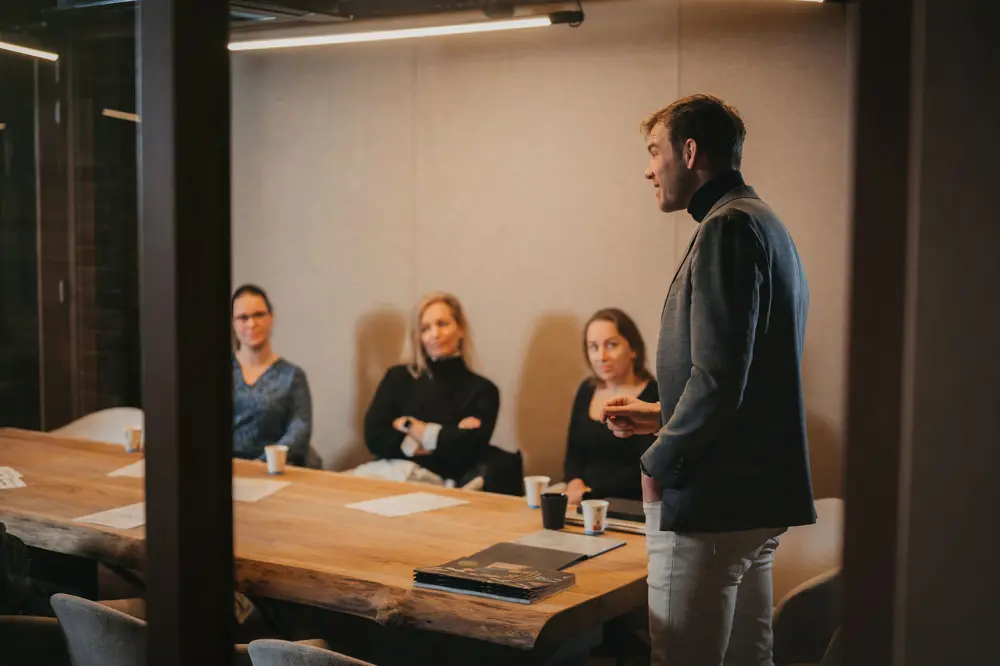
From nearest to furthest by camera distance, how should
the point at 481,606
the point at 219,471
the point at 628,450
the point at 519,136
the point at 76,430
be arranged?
1. the point at 219,471
2. the point at 481,606
3. the point at 628,450
4. the point at 76,430
5. the point at 519,136

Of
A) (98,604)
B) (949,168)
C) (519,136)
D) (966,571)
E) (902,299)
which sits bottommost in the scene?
(98,604)

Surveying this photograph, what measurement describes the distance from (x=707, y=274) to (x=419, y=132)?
3.20 metres

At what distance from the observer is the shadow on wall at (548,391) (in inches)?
184

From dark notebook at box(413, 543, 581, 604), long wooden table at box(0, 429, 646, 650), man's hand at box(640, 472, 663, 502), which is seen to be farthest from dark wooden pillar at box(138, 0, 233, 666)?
man's hand at box(640, 472, 663, 502)

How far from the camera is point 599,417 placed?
3.51 meters

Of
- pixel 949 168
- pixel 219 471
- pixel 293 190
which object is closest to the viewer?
pixel 949 168

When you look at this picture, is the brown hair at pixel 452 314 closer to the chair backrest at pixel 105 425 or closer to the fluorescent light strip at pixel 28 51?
the chair backrest at pixel 105 425

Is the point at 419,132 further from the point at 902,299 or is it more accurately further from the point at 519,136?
the point at 902,299

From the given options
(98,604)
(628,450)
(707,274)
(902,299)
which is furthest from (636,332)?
(902,299)

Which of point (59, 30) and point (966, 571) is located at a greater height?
point (59, 30)

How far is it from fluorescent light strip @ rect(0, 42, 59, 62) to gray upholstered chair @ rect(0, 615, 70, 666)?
81.7 inches

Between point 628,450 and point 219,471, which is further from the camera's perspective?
point 628,450

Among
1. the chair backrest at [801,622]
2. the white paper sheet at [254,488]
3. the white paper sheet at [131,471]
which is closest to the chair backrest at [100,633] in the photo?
the white paper sheet at [254,488]

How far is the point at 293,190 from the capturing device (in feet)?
17.8
